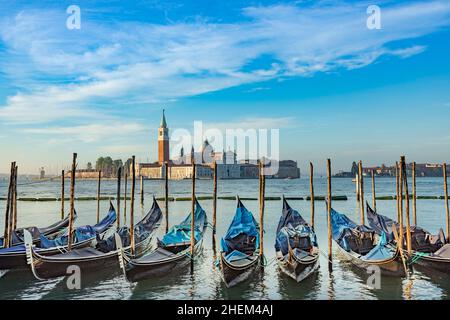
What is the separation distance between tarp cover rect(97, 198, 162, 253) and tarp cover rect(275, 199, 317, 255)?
146 inches

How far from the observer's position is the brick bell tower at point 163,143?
92.8 m

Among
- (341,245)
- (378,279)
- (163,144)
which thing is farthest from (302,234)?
(163,144)

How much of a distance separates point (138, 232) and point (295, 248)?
5.06m

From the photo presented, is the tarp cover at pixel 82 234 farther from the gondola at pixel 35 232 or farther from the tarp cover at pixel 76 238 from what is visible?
the gondola at pixel 35 232

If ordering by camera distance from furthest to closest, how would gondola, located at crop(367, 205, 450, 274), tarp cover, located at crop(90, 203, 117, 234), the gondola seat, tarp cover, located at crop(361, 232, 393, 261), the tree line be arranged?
the tree line < tarp cover, located at crop(90, 203, 117, 234) < the gondola seat < tarp cover, located at crop(361, 232, 393, 261) < gondola, located at crop(367, 205, 450, 274)

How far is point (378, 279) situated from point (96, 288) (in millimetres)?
5317

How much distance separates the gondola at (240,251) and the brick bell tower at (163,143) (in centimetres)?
8325

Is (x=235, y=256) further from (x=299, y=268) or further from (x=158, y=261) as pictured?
(x=158, y=261)

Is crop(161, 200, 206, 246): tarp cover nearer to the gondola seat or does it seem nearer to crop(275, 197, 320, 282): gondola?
the gondola seat

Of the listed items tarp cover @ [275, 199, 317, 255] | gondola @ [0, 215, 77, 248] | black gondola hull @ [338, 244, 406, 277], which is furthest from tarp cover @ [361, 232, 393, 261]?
gondola @ [0, 215, 77, 248]

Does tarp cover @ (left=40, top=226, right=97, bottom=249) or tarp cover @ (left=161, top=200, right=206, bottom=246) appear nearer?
tarp cover @ (left=40, top=226, right=97, bottom=249)

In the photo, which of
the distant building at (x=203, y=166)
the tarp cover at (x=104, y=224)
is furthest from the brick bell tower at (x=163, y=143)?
the tarp cover at (x=104, y=224)

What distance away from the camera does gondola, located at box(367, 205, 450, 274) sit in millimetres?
8273
